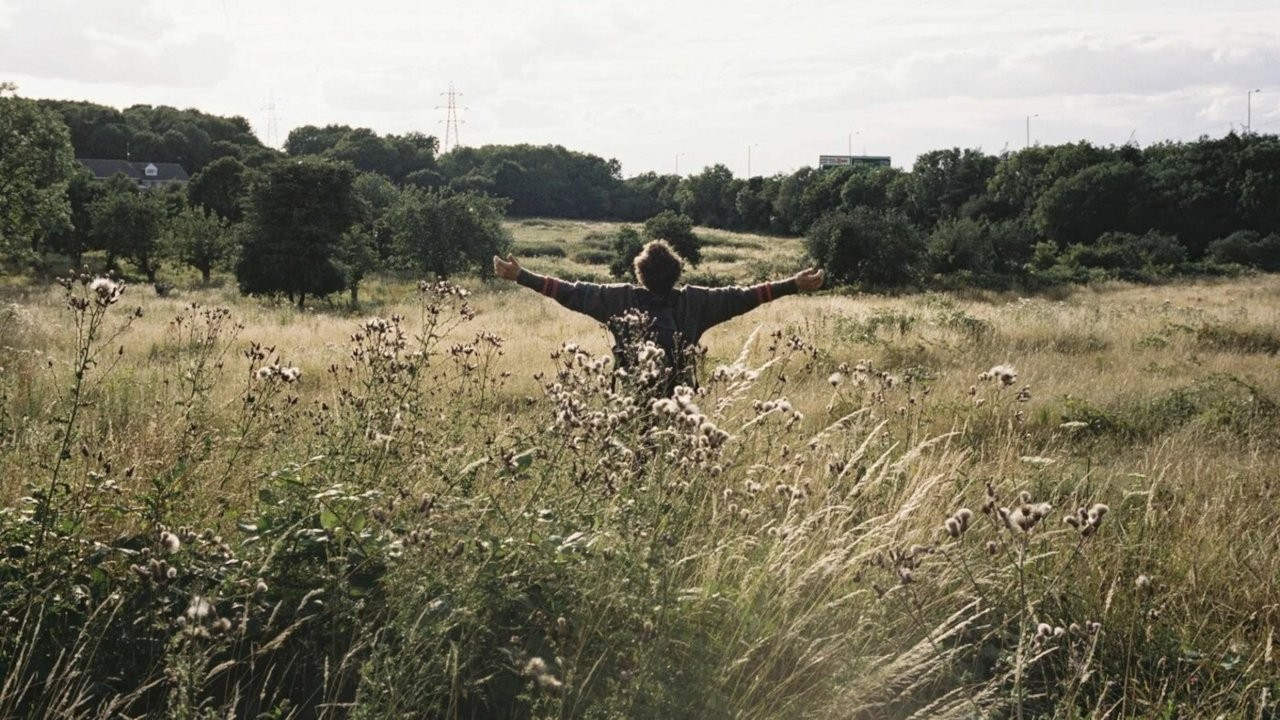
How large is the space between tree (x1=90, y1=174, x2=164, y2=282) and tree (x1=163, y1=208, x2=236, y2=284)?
2.81 ft

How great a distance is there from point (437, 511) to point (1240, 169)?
251 feet

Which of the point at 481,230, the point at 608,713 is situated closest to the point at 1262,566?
the point at 608,713

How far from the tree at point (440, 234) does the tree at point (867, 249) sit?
15.4 m

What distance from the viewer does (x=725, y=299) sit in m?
7.52

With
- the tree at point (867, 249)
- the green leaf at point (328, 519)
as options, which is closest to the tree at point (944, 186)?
the tree at point (867, 249)

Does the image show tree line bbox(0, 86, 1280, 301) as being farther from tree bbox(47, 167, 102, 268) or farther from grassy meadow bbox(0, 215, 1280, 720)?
grassy meadow bbox(0, 215, 1280, 720)

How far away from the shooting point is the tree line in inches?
1484

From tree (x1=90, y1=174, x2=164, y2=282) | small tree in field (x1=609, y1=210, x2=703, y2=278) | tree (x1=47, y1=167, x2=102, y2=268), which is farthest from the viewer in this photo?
small tree in field (x1=609, y1=210, x2=703, y2=278)

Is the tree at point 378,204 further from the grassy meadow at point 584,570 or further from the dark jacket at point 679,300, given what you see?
the grassy meadow at point 584,570

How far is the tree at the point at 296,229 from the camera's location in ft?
122

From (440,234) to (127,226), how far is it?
15931 mm

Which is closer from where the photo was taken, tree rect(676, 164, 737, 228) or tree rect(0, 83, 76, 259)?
tree rect(0, 83, 76, 259)

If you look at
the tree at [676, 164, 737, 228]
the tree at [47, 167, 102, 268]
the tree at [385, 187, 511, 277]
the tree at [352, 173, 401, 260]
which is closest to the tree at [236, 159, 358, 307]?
the tree at [385, 187, 511, 277]

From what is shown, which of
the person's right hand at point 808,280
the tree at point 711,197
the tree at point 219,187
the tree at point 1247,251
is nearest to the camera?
the person's right hand at point 808,280
